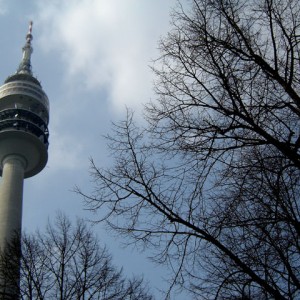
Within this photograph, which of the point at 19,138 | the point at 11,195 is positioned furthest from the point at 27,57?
the point at 11,195

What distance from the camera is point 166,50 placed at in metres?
8.38

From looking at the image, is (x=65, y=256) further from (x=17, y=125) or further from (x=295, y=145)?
(x=17, y=125)

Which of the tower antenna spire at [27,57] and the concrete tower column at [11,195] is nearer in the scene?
the concrete tower column at [11,195]

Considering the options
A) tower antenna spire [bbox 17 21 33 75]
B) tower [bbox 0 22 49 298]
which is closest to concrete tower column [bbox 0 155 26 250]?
tower [bbox 0 22 49 298]

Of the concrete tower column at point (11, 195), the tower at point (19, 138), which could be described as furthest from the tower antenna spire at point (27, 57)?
the concrete tower column at point (11, 195)

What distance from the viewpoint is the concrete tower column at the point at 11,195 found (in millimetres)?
53844

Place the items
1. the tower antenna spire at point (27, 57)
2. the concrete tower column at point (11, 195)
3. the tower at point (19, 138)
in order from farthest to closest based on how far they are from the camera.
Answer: the tower antenna spire at point (27, 57) → the tower at point (19, 138) → the concrete tower column at point (11, 195)

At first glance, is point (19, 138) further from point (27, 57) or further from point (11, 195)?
point (27, 57)

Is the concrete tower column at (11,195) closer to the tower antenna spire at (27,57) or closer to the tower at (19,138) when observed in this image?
the tower at (19,138)

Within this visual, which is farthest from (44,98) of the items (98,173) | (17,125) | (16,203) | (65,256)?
(98,173)

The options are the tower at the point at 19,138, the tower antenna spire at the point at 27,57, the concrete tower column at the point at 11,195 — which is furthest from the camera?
the tower antenna spire at the point at 27,57

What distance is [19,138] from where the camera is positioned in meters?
63.7

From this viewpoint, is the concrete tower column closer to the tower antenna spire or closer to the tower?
the tower

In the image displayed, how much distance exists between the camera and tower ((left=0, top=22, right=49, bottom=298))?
2243 inches
